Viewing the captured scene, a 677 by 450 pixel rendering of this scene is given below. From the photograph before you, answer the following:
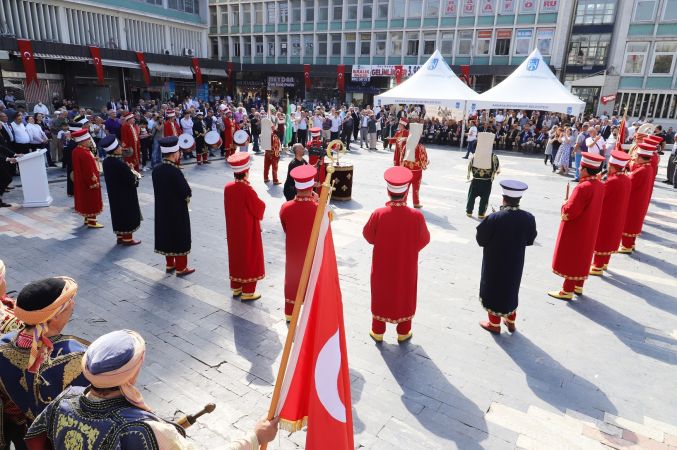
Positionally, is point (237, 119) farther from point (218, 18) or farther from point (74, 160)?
point (218, 18)

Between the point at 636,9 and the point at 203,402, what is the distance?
36899 millimetres

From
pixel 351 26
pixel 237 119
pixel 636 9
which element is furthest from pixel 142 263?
pixel 351 26

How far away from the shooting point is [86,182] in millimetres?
8500

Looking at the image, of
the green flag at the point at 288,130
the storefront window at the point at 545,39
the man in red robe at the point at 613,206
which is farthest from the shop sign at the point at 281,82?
the man in red robe at the point at 613,206

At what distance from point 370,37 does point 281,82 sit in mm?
9901

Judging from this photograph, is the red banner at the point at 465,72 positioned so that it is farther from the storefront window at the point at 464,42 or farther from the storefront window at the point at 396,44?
the storefront window at the point at 396,44

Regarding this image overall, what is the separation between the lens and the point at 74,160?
8516mm

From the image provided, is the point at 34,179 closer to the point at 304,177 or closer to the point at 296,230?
the point at 296,230

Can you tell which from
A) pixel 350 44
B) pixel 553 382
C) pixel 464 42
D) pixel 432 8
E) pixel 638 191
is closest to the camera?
pixel 553 382

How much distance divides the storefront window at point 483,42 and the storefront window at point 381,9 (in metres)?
8.83

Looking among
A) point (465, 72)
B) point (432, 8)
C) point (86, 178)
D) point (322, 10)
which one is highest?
point (322, 10)

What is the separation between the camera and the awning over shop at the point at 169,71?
1249 inches

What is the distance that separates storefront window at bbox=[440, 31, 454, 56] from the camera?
3722cm

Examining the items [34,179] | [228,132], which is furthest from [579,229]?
[228,132]
